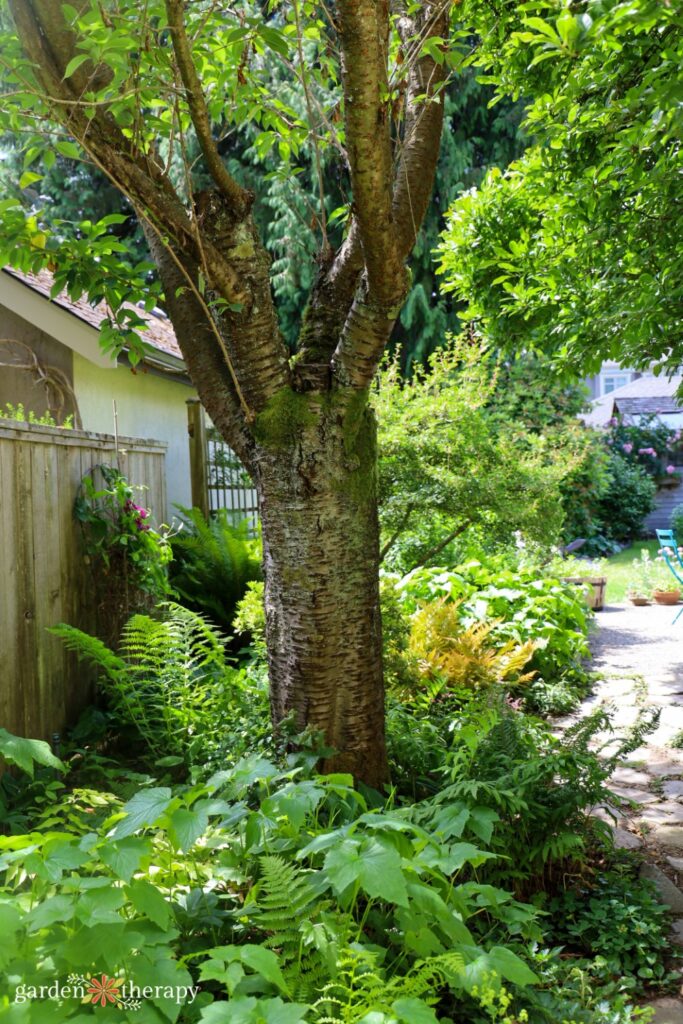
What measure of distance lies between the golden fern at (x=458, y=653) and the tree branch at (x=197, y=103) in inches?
108

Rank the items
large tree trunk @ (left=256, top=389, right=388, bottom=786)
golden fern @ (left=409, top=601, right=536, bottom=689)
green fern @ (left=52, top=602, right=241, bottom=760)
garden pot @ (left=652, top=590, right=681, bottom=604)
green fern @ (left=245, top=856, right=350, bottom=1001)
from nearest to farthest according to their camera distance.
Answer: green fern @ (left=245, top=856, right=350, bottom=1001)
large tree trunk @ (left=256, top=389, right=388, bottom=786)
green fern @ (left=52, top=602, right=241, bottom=760)
golden fern @ (left=409, top=601, right=536, bottom=689)
garden pot @ (left=652, top=590, right=681, bottom=604)

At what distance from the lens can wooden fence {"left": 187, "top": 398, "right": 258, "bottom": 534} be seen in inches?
309

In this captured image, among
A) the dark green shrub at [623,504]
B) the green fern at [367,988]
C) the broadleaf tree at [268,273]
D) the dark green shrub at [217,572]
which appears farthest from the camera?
the dark green shrub at [623,504]

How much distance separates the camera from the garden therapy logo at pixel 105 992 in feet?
5.15

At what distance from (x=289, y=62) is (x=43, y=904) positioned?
2.86 m

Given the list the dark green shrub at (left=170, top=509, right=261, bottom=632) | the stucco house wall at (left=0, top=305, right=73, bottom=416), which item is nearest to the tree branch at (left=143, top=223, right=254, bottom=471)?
the dark green shrub at (left=170, top=509, right=261, bottom=632)

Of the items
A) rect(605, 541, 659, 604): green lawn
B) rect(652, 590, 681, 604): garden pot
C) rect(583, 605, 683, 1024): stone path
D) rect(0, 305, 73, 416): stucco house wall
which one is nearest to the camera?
rect(583, 605, 683, 1024): stone path

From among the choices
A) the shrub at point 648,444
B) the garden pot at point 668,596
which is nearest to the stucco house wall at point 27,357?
the garden pot at point 668,596

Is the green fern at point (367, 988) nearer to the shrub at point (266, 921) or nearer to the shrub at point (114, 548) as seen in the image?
the shrub at point (266, 921)

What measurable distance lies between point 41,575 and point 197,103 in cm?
250

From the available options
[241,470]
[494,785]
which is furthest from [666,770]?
[241,470]

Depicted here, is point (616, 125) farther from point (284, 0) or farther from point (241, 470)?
point (241, 470)

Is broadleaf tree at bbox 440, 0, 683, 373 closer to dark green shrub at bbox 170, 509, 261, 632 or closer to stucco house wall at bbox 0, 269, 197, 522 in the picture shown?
dark green shrub at bbox 170, 509, 261, 632

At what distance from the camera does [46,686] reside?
14.1 feet
